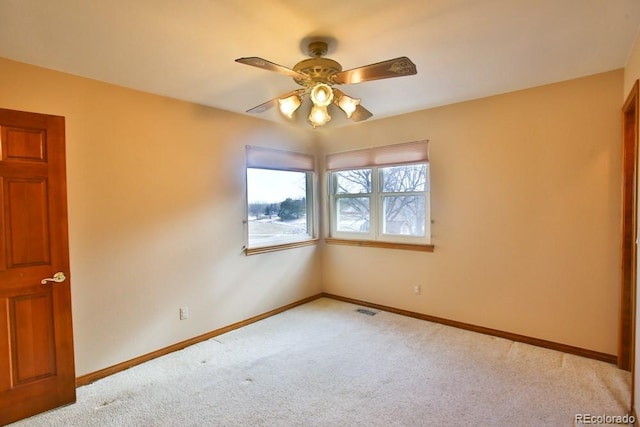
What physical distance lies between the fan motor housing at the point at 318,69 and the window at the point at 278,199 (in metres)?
1.82

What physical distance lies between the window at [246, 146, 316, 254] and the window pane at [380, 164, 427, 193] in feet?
3.55

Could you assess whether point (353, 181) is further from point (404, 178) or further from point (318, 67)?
point (318, 67)

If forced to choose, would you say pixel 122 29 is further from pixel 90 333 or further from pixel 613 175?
pixel 613 175

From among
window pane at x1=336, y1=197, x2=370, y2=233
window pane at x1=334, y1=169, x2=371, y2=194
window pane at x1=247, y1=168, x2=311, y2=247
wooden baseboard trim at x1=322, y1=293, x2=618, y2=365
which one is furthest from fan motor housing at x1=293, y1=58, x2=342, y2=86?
wooden baseboard trim at x1=322, y1=293, x2=618, y2=365

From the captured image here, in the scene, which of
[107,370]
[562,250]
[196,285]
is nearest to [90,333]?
[107,370]

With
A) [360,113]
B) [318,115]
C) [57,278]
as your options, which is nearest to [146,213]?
[57,278]

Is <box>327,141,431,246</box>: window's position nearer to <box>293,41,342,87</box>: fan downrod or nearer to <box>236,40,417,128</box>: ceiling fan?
<box>236,40,417,128</box>: ceiling fan

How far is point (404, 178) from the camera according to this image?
157 inches

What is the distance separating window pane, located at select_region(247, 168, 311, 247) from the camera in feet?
12.9

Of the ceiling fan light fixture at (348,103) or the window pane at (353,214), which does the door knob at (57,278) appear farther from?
the window pane at (353,214)

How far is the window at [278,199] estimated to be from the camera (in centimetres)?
390

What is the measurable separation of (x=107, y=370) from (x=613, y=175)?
4.45m

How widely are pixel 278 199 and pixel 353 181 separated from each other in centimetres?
105

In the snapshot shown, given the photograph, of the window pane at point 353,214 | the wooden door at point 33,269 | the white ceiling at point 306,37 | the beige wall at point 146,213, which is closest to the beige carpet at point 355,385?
the wooden door at point 33,269
